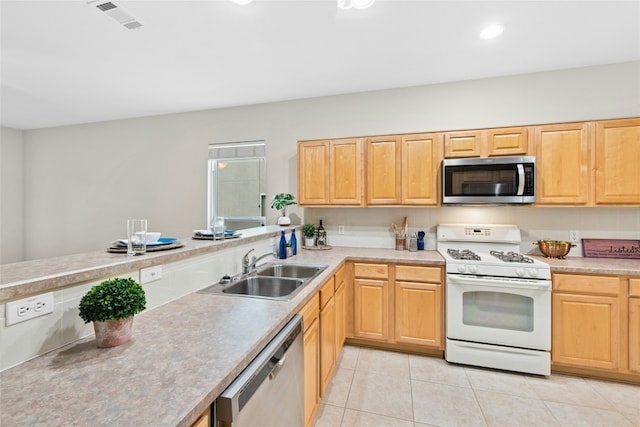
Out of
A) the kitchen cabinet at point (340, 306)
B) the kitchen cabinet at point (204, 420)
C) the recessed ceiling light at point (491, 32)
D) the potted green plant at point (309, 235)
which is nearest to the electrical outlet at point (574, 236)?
the recessed ceiling light at point (491, 32)

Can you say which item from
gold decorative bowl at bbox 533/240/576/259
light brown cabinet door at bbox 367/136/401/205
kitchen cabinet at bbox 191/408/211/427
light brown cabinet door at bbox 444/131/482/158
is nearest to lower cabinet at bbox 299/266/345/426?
kitchen cabinet at bbox 191/408/211/427

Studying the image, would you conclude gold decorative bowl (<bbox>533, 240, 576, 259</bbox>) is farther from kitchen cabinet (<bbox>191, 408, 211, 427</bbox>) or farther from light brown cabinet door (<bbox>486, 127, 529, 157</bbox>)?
kitchen cabinet (<bbox>191, 408, 211, 427</bbox>)

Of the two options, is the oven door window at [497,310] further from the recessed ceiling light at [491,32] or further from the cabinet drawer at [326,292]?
the recessed ceiling light at [491,32]

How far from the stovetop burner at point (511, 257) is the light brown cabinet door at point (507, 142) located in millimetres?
950

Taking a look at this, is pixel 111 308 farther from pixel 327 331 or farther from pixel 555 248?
pixel 555 248

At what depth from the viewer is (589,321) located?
230 centimetres

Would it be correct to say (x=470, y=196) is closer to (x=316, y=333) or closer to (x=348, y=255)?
(x=348, y=255)

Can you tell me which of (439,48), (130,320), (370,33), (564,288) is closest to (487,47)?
(439,48)

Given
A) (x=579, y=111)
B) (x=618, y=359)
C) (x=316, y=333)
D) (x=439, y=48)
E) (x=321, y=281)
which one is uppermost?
(x=439, y=48)

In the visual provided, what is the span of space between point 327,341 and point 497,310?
1516 millimetres

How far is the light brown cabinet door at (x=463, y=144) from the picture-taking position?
2.74 metres

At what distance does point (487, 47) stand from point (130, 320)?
3.19 meters

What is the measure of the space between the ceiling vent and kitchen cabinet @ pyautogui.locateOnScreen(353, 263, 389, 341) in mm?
2721

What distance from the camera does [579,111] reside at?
112 inches
